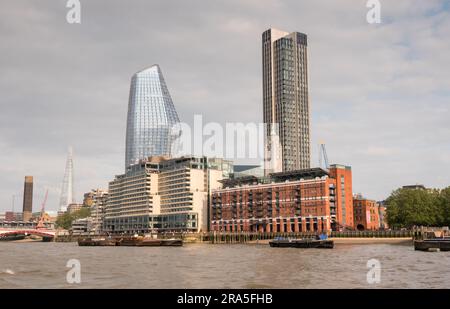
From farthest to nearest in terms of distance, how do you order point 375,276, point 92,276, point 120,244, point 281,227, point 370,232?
point 281,227 < point 120,244 < point 370,232 < point 92,276 < point 375,276

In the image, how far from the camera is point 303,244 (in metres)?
129

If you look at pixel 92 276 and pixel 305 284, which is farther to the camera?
pixel 92 276

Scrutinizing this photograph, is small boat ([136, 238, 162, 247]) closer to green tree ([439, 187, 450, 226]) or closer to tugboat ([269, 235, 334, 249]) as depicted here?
tugboat ([269, 235, 334, 249])

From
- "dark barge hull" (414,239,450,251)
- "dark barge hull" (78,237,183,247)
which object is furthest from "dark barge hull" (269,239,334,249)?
"dark barge hull" (78,237,183,247)

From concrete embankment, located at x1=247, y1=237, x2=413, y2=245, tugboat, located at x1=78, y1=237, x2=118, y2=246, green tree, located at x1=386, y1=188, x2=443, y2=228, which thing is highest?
green tree, located at x1=386, y1=188, x2=443, y2=228

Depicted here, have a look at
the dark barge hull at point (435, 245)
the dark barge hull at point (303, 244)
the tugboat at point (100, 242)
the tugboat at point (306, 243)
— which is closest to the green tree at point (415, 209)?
the tugboat at point (306, 243)

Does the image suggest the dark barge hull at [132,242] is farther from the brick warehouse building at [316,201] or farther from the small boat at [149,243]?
the brick warehouse building at [316,201]

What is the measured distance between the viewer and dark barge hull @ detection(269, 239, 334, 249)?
408ft

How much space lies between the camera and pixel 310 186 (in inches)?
7426

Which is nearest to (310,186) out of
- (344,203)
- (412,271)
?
(344,203)
